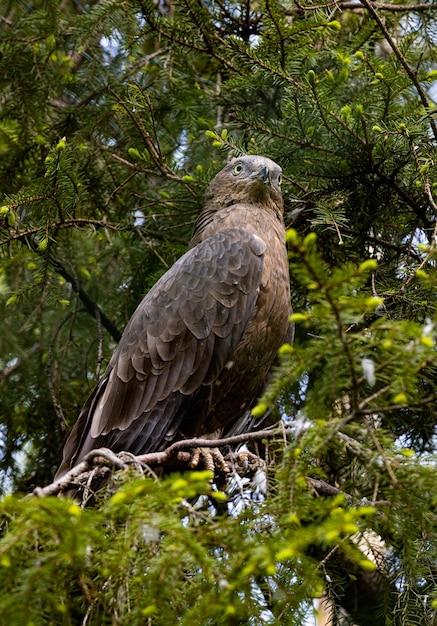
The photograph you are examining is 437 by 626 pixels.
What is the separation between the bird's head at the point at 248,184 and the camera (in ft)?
13.6

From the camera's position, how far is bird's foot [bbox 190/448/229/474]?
11.4 ft

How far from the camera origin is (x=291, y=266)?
2279 millimetres

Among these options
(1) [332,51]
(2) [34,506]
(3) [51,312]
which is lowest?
(2) [34,506]

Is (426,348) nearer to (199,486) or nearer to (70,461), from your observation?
(199,486)

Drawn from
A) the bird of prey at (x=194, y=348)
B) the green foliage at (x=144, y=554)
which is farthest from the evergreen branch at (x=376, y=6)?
the green foliage at (x=144, y=554)

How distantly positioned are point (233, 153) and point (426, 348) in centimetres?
245

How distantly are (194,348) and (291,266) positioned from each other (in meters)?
1.64

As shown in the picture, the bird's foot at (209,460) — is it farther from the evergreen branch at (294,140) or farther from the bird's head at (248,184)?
the evergreen branch at (294,140)

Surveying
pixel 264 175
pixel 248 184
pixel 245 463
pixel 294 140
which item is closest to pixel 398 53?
pixel 294 140

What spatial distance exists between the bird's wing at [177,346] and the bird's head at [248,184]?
405mm

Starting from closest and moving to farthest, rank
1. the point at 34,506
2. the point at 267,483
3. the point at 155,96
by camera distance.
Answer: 1. the point at 34,506
2. the point at 267,483
3. the point at 155,96

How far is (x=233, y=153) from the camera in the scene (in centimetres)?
430

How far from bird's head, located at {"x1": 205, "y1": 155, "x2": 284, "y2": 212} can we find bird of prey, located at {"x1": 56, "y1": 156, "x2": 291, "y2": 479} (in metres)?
0.32

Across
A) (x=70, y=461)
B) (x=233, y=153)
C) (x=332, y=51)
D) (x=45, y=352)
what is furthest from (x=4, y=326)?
(x=332, y=51)
